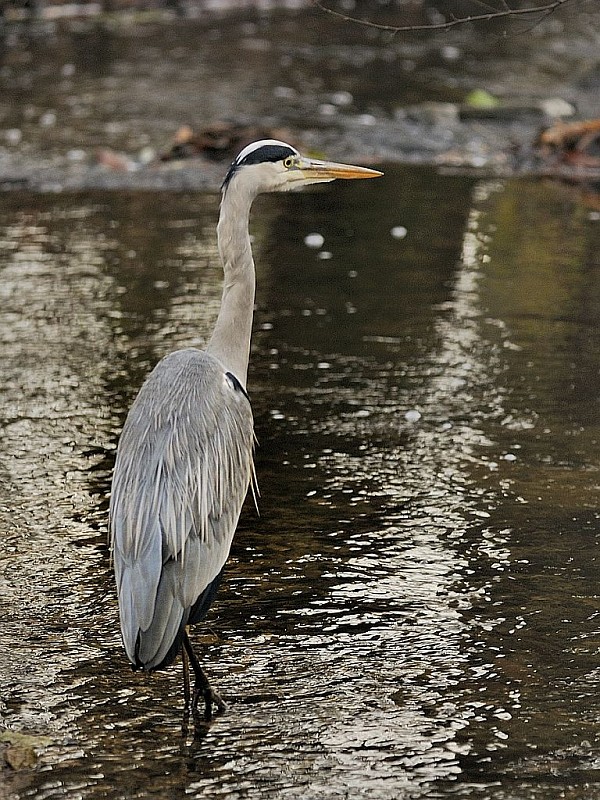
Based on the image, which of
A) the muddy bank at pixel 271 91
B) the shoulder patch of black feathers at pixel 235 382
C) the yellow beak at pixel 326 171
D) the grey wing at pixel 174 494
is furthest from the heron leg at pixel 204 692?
the muddy bank at pixel 271 91

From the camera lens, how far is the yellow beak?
4.73 metres

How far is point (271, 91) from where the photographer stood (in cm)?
1619

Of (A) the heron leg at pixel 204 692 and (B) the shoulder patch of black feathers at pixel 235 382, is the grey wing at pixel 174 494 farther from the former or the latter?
(A) the heron leg at pixel 204 692

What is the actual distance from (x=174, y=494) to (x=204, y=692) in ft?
1.97

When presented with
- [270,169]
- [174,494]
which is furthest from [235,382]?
[270,169]

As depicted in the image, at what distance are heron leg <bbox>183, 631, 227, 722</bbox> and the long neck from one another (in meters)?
0.99

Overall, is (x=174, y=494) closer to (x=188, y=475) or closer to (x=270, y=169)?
(x=188, y=475)

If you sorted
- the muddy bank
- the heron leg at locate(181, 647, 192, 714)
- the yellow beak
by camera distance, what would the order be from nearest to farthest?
the heron leg at locate(181, 647, 192, 714) < the yellow beak < the muddy bank

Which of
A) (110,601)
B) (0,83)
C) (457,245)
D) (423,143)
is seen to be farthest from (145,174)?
(110,601)

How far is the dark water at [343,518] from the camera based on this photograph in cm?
379

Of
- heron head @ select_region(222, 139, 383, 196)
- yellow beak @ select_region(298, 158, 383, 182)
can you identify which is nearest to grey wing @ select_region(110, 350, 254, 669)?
heron head @ select_region(222, 139, 383, 196)

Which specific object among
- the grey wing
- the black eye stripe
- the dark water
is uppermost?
the black eye stripe

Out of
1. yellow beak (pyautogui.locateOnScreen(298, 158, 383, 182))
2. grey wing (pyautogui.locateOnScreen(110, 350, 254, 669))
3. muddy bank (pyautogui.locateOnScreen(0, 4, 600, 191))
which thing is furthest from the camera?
muddy bank (pyautogui.locateOnScreen(0, 4, 600, 191))

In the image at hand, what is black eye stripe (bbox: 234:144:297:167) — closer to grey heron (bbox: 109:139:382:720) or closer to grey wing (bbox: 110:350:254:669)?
grey heron (bbox: 109:139:382:720)
